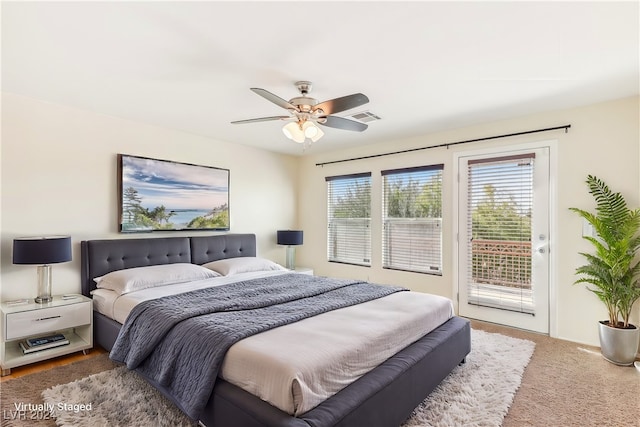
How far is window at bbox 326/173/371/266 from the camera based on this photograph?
5117 mm

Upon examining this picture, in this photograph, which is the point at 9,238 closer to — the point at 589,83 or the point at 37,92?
the point at 37,92

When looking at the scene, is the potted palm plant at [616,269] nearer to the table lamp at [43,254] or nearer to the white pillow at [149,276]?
the white pillow at [149,276]

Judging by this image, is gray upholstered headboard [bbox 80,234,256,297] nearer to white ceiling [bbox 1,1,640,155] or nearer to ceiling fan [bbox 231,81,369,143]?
white ceiling [bbox 1,1,640,155]

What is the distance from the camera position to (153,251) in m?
3.83

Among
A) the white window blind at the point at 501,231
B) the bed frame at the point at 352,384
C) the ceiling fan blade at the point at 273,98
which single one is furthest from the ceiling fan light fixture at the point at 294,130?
the white window blind at the point at 501,231

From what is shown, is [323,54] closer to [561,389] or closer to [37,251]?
[37,251]

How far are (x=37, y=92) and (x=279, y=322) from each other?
308 cm

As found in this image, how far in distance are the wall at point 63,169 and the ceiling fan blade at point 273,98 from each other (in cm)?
228

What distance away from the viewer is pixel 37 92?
3.01m

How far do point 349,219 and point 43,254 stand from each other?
12.4ft

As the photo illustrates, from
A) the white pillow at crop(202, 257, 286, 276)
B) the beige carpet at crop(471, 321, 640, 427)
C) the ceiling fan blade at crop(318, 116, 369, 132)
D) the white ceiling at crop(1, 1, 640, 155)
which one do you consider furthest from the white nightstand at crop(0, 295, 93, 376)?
the beige carpet at crop(471, 321, 640, 427)

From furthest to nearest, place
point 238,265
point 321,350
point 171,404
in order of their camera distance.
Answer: point 238,265, point 171,404, point 321,350

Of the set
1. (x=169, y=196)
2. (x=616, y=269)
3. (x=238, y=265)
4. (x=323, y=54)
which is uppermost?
(x=323, y=54)

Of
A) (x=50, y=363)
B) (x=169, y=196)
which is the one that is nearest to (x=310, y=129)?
(x=169, y=196)
